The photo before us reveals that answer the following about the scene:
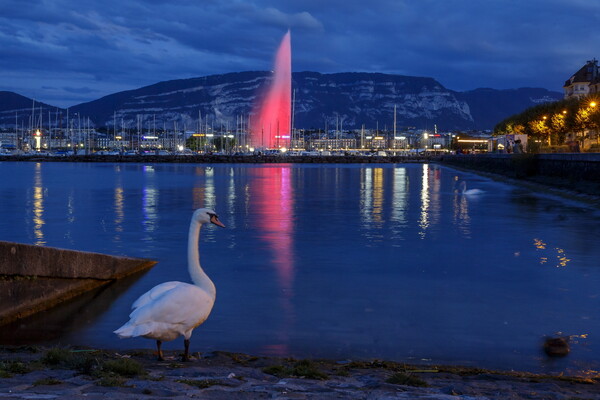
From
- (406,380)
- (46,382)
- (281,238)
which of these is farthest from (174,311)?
(281,238)

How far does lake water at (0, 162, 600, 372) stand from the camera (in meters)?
10.2

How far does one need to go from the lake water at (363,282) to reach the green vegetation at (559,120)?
50208mm

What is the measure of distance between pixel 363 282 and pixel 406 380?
7458 millimetres

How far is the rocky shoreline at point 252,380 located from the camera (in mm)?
6535

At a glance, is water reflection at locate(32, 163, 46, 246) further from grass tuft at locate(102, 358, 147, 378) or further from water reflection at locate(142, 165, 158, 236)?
grass tuft at locate(102, 358, 147, 378)

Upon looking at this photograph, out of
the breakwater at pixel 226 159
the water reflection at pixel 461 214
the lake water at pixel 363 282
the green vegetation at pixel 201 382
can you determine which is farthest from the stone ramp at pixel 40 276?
the breakwater at pixel 226 159

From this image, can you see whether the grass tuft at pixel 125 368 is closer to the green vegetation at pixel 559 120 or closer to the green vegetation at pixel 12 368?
the green vegetation at pixel 12 368

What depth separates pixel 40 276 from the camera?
38.7 feet

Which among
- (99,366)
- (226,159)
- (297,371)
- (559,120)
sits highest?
(559,120)

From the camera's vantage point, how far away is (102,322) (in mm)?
11258

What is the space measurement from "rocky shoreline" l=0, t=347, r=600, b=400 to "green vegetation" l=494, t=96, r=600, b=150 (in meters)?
69.4

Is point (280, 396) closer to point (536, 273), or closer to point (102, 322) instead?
point (102, 322)

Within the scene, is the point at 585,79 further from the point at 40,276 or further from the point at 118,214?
the point at 40,276

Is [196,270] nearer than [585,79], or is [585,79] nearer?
[196,270]
